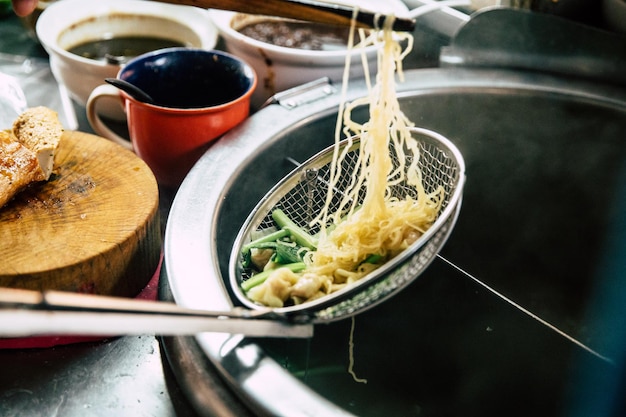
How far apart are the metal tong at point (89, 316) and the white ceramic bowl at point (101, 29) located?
1.19m

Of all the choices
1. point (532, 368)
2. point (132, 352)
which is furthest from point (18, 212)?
point (532, 368)

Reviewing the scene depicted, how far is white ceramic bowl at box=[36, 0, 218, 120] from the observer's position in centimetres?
175

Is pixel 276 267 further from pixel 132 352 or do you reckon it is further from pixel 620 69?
pixel 620 69

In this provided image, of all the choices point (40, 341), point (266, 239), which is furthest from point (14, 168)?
point (266, 239)

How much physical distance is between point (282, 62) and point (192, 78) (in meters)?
0.29

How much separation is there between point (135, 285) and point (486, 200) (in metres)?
1.16

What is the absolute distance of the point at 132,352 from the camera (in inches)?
46.9

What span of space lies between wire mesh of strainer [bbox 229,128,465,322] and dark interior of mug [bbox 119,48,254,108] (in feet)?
1.28

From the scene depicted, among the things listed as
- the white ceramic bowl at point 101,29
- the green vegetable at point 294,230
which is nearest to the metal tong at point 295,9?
the green vegetable at point 294,230

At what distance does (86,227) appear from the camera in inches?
47.9

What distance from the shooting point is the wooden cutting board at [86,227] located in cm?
112

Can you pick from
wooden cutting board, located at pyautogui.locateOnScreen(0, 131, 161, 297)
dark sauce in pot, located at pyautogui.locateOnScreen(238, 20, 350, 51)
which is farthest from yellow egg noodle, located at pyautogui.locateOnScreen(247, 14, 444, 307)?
dark sauce in pot, located at pyautogui.locateOnScreen(238, 20, 350, 51)

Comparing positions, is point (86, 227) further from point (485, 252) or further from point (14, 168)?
point (485, 252)

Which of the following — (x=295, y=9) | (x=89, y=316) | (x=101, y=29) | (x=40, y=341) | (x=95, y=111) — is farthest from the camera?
(x=101, y=29)
